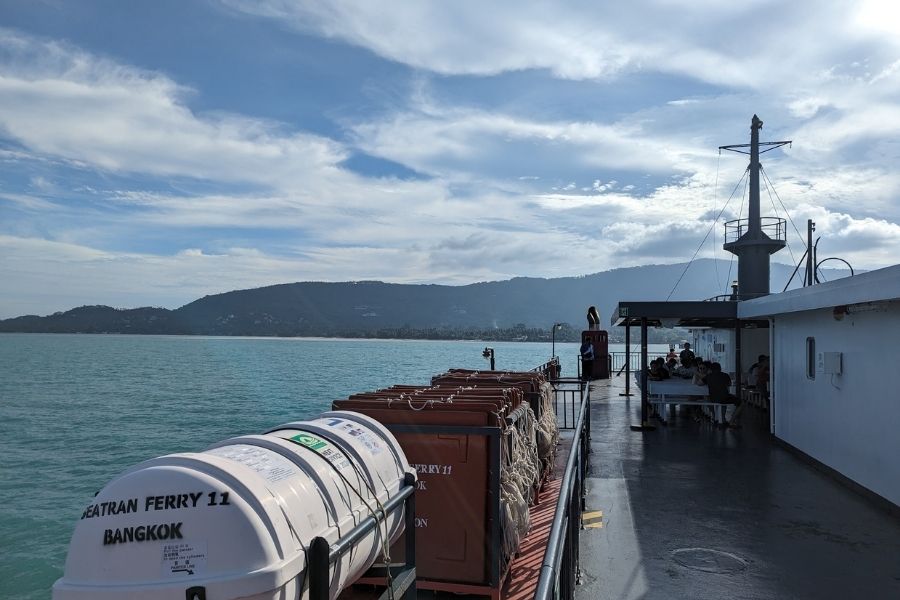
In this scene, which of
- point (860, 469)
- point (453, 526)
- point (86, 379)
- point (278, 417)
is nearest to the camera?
point (453, 526)

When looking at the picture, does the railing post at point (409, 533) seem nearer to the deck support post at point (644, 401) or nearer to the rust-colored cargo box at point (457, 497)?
the rust-colored cargo box at point (457, 497)

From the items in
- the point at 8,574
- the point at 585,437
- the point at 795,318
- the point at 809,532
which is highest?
the point at 795,318

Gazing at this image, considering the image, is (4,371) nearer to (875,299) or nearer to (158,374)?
(158,374)

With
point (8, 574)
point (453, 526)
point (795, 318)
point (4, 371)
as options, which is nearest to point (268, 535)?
point (453, 526)

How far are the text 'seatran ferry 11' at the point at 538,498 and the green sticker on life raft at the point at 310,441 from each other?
0.02 m

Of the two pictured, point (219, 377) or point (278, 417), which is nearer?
point (278, 417)

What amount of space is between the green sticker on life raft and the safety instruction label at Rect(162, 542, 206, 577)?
989 millimetres

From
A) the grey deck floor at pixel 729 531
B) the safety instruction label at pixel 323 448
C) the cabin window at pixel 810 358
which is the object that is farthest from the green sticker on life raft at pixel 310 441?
the cabin window at pixel 810 358

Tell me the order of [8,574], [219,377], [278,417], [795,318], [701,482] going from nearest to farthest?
[701,482] < [795,318] < [8,574] < [278,417] < [219,377]

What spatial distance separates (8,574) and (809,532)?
16.8m

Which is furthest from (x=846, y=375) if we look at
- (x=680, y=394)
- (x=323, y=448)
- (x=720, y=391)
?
(x=323, y=448)

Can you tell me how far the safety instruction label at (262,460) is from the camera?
10.4 feet

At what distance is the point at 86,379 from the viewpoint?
72375 millimetres

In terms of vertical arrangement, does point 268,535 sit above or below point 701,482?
above
